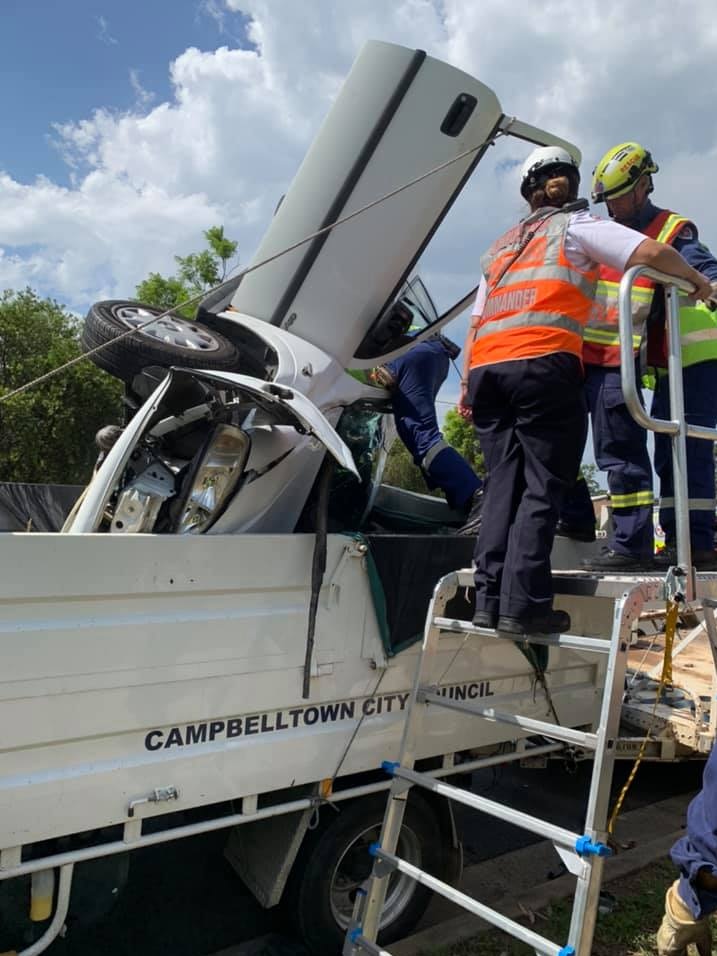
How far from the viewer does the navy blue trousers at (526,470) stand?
269 cm

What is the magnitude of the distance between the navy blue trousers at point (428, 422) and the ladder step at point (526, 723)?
1385mm

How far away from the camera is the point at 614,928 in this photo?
3.32 meters

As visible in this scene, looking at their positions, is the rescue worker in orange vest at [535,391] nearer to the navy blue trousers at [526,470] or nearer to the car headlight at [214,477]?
the navy blue trousers at [526,470]

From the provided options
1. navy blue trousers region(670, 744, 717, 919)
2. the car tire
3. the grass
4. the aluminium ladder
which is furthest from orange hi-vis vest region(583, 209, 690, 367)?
the grass

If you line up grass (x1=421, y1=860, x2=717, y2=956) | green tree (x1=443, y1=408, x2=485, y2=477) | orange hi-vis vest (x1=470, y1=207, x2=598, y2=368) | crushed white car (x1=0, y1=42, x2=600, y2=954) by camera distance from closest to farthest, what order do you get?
crushed white car (x1=0, y1=42, x2=600, y2=954) < orange hi-vis vest (x1=470, y1=207, x2=598, y2=368) < grass (x1=421, y1=860, x2=717, y2=956) < green tree (x1=443, y1=408, x2=485, y2=477)

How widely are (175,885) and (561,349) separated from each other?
3.06 m

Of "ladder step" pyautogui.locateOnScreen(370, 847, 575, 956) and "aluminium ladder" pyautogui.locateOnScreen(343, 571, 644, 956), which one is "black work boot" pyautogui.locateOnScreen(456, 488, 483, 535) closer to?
"aluminium ladder" pyautogui.locateOnScreen(343, 571, 644, 956)

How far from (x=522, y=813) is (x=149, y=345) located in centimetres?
235

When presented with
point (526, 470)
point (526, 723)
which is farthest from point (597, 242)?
point (526, 723)

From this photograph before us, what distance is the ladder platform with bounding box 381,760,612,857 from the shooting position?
2.28m

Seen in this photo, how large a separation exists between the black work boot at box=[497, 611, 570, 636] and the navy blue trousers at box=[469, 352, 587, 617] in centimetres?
2

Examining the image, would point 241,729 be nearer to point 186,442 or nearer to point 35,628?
point 35,628

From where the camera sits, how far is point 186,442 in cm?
309

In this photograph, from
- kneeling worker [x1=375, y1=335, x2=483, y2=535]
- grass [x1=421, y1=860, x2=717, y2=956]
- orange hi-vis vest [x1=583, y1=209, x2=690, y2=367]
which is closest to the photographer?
grass [x1=421, y1=860, x2=717, y2=956]
